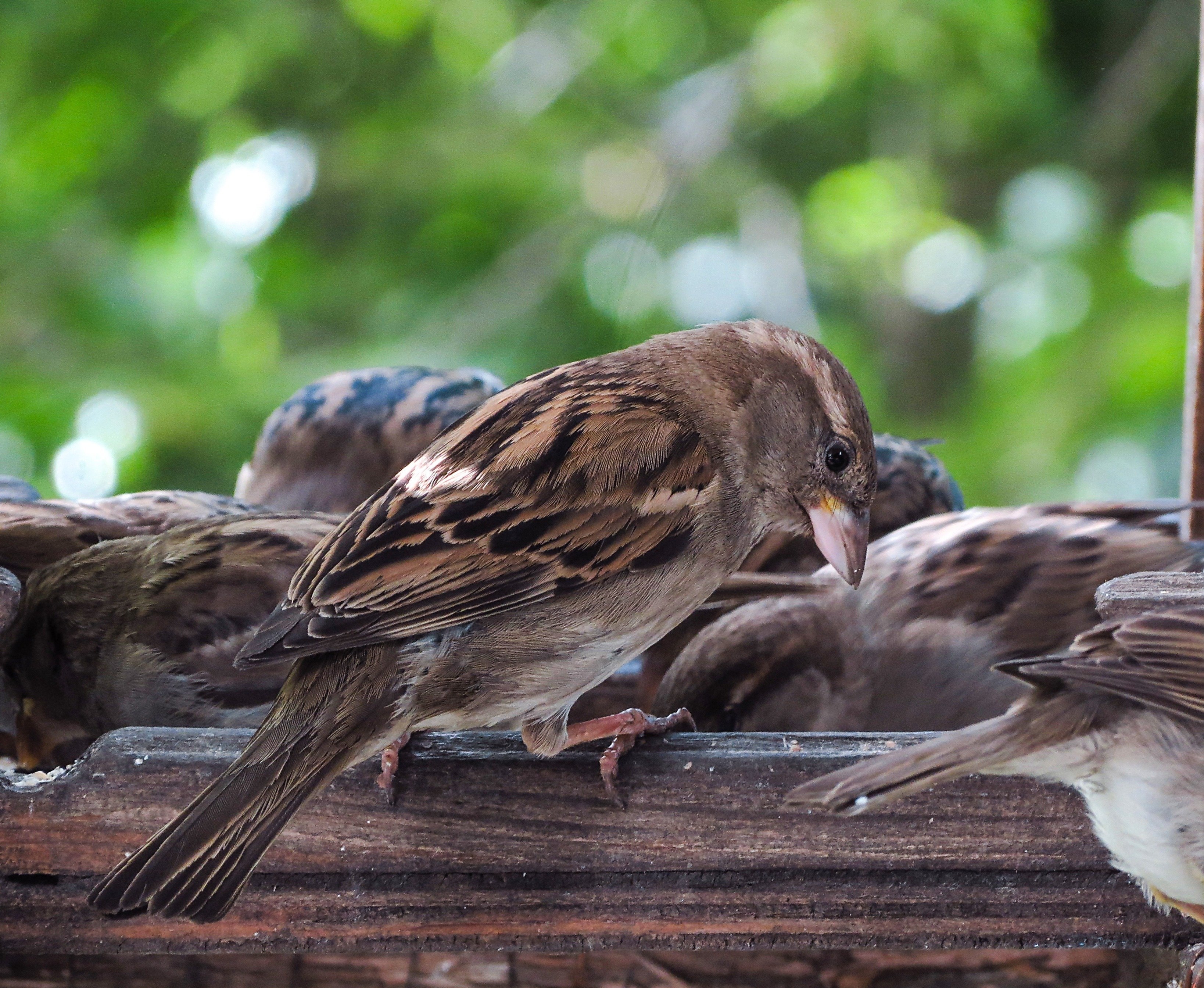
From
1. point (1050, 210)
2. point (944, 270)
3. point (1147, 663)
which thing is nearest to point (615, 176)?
point (944, 270)

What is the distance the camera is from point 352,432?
8.48ft

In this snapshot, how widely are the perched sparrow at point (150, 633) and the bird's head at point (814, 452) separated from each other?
0.57 metres

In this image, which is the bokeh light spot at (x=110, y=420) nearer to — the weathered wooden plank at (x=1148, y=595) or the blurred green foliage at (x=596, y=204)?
the blurred green foliage at (x=596, y=204)

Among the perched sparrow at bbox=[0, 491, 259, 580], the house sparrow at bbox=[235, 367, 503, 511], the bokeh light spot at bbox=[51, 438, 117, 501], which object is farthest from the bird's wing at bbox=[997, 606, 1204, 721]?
the bokeh light spot at bbox=[51, 438, 117, 501]

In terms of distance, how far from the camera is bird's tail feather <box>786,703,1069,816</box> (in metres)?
1.11

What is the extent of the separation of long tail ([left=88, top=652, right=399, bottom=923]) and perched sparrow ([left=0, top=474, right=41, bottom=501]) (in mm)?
1154

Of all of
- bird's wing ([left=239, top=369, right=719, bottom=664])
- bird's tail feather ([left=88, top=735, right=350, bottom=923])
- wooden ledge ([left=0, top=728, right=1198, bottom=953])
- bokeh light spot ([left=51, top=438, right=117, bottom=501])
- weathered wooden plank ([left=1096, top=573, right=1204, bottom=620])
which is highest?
bird's wing ([left=239, top=369, right=719, bottom=664])

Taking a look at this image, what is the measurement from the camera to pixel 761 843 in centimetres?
133

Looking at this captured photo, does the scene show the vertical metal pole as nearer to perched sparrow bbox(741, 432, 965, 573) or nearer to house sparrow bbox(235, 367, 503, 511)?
perched sparrow bbox(741, 432, 965, 573)

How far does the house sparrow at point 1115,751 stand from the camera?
1163 millimetres

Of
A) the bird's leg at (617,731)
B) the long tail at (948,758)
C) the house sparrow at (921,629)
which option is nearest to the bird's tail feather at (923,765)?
the long tail at (948,758)

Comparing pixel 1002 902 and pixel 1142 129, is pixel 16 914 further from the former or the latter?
pixel 1142 129

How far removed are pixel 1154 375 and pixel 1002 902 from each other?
1.80 meters

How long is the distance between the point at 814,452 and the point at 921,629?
1.52 feet
